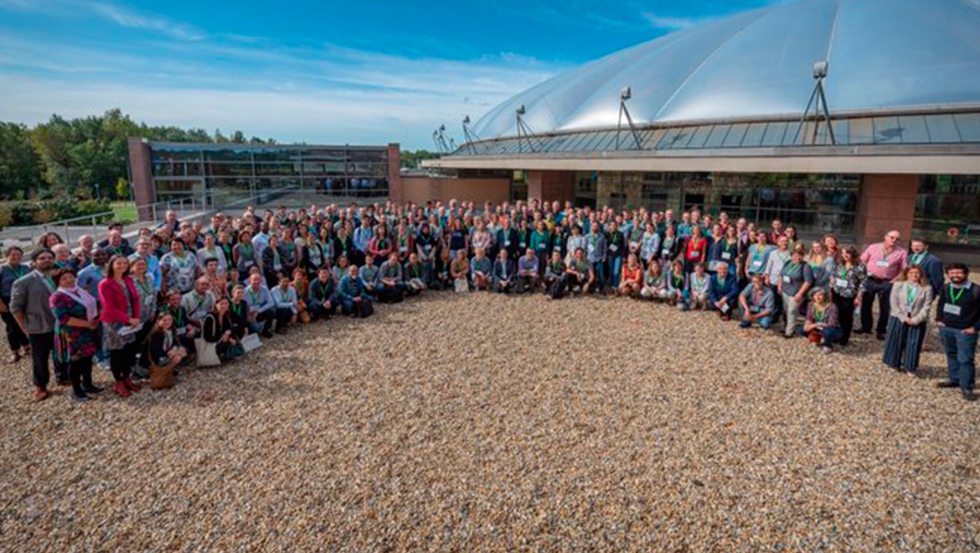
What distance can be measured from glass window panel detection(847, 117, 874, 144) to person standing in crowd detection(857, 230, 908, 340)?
896cm

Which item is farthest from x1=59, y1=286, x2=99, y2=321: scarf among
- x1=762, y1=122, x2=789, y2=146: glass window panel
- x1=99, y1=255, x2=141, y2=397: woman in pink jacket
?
x1=762, y1=122, x2=789, y2=146: glass window panel

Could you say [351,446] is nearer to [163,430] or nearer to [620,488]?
[163,430]

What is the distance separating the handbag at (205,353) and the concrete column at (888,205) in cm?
1643

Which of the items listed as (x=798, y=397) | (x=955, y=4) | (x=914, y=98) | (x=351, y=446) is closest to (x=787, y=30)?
(x=955, y=4)

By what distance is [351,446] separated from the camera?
5137 millimetres

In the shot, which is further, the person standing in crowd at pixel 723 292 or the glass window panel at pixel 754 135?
the glass window panel at pixel 754 135

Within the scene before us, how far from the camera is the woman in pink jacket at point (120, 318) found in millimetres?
5988

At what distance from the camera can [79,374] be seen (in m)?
6.10

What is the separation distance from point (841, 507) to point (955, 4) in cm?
2356

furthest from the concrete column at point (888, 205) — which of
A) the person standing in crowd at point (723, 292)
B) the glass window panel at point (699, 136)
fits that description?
the person standing in crowd at point (723, 292)

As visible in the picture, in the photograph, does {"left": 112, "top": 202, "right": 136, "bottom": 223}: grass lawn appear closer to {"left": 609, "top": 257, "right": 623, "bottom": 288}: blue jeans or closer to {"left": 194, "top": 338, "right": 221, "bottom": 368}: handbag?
{"left": 194, "top": 338, "right": 221, "bottom": 368}: handbag

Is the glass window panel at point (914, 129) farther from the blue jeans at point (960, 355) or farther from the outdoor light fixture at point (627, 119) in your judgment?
the blue jeans at point (960, 355)

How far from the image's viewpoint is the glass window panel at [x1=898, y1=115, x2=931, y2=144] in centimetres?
1374

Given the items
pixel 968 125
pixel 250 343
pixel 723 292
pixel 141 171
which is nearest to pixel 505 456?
pixel 250 343
